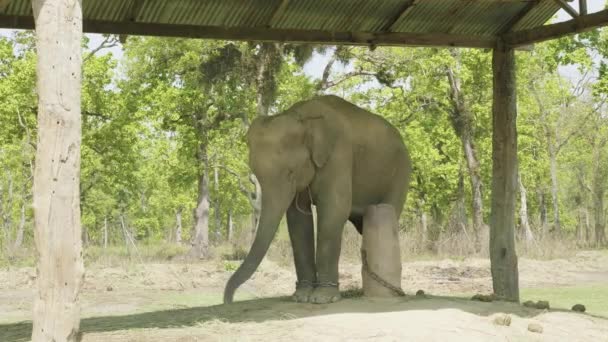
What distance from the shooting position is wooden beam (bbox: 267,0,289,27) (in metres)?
9.45

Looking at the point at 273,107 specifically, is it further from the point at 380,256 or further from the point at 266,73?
the point at 380,256

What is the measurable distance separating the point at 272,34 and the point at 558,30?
3490 mm

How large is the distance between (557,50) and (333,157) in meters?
19.0

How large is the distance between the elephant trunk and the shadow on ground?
0.32m

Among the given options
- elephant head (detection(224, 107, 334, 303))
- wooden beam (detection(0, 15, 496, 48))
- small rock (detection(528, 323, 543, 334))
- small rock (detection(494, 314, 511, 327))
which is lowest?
small rock (detection(528, 323, 543, 334))

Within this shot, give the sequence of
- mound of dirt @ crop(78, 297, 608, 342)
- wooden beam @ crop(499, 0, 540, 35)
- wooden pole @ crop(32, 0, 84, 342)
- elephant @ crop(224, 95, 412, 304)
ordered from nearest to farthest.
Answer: wooden pole @ crop(32, 0, 84, 342) → mound of dirt @ crop(78, 297, 608, 342) → elephant @ crop(224, 95, 412, 304) → wooden beam @ crop(499, 0, 540, 35)

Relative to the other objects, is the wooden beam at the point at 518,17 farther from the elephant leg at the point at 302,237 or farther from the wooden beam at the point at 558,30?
the elephant leg at the point at 302,237

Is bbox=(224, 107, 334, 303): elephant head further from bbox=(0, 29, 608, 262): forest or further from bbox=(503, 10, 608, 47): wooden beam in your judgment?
bbox=(0, 29, 608, 262): forest

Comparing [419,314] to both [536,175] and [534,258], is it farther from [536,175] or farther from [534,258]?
[536,175]

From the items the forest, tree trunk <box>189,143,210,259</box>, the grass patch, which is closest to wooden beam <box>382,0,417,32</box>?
the grass patch

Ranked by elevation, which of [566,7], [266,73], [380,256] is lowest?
[380,256]

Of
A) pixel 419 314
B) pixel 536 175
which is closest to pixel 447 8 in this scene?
pixel 419 314

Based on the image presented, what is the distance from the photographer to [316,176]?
965 cm

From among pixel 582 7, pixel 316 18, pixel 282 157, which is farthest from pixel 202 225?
pixel 582 7
